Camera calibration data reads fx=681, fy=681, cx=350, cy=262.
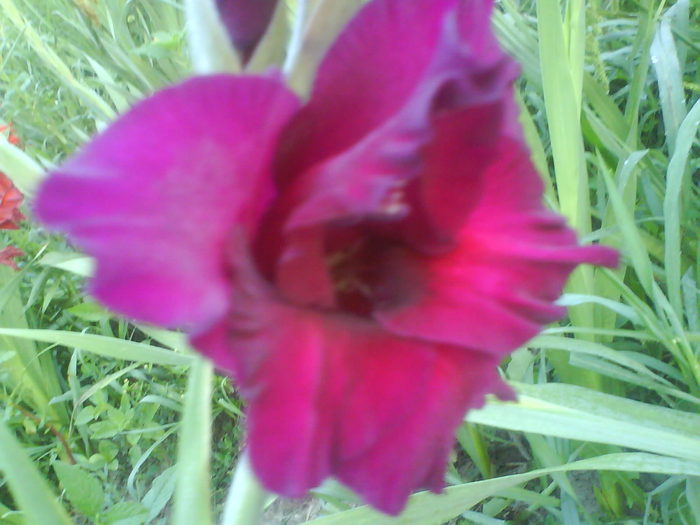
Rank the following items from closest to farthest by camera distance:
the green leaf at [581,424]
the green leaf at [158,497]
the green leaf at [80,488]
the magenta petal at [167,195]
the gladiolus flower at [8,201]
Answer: the magenta petal at [167,195]
the green leaf at [581,424]
the green leaf at [80,488]
the green leaf at [158,497]
the gladiolus flower at [8,201]

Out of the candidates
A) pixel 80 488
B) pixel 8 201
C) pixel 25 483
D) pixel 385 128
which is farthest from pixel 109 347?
pixel 385 128

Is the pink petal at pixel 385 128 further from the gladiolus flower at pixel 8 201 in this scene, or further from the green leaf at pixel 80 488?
the gladiolus flower at pixel 8 201

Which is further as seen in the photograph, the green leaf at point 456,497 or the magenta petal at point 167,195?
the green leaf at point 456,497

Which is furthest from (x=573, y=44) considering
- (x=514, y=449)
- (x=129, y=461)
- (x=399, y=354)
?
(x=129, y=461)

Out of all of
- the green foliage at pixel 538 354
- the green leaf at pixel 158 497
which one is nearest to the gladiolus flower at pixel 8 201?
the green foliage at pixel 538 354

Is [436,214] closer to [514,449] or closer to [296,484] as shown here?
[296,484]

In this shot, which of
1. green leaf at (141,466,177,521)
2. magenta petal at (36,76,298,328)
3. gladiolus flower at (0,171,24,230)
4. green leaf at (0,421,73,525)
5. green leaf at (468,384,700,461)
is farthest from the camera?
gladiolus flower at (0,171,24,230)

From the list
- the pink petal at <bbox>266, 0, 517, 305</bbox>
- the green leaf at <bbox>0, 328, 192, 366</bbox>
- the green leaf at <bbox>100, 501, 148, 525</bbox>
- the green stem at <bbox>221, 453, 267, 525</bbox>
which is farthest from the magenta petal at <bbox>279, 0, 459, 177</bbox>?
the green leaf at <bbox>100, 501, 148, 525</bbox>

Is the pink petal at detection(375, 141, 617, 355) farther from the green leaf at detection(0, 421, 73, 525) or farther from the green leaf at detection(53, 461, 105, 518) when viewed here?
the green leaf at detection(53, 461, 105, 518)
